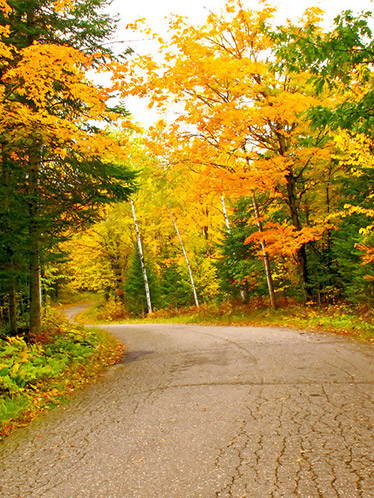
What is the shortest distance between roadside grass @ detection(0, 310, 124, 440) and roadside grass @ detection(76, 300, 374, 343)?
5824 millimetres

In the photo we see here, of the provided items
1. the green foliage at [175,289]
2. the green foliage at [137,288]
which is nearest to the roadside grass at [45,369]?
the green foliage at [137,288]

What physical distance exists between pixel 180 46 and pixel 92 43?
262 centimetres

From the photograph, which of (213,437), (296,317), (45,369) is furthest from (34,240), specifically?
(296,317)

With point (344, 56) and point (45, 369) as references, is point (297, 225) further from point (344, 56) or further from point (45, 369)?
point (45, 369)

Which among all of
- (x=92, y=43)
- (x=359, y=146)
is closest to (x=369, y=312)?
(x=359, y=146)

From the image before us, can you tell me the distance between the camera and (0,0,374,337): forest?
20.1 feet

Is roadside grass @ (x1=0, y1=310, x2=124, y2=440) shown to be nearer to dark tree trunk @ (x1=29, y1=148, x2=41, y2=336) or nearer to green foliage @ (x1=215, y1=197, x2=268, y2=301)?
dark tree trunk @ (x1=29, y1=148, x2=41, y2=336)

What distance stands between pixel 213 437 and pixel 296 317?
9.63 metres

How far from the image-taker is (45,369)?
6184 millimetres

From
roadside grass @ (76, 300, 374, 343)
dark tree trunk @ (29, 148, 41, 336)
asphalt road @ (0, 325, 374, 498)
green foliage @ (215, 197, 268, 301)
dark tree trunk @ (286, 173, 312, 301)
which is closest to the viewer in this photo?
asphalt road @ (0, 325, 374, 498)

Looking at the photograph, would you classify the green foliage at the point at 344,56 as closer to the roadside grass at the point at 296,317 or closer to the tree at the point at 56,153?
the tree at the point at 56,153

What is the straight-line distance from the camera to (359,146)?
9258 mm

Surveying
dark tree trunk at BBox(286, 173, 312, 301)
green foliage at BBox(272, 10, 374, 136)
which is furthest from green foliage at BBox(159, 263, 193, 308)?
green foliage at BBox(272, 10, 374, 136)

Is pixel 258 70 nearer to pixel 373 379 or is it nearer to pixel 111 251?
pixel 373 379
